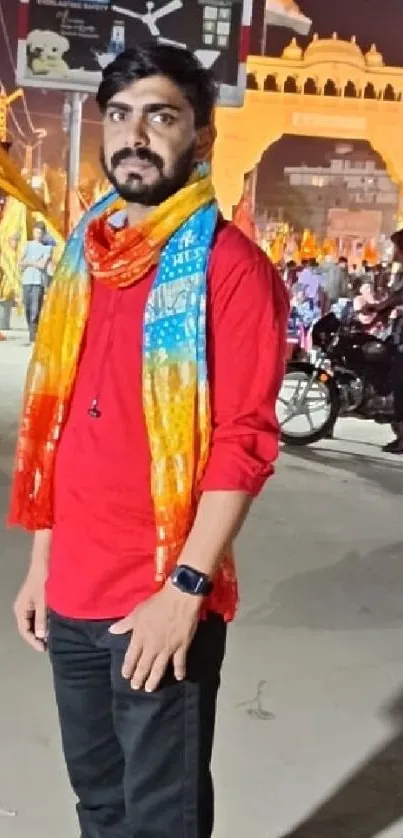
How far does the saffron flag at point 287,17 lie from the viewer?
1197 cm

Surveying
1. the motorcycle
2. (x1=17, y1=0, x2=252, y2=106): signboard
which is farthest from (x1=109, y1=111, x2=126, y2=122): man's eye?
(x1=17, y1=0, x2=252, y2=106): signboard

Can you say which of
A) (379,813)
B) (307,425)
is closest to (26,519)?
(379,813)

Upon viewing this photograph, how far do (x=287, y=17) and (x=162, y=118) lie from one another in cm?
1176

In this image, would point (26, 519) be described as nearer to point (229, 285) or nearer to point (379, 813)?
point (229, 285)

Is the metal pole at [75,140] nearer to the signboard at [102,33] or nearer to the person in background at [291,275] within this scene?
the person in background at [291,275]

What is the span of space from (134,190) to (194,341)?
20 cm

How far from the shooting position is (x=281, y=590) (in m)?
3.10

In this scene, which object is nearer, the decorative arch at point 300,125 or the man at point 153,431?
the man at point 153,431

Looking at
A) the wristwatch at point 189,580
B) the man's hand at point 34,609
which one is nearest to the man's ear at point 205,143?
the wristwatch at point 189,580

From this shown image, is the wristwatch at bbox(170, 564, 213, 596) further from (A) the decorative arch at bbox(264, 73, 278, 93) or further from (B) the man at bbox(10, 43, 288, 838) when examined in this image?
(A) the decorative arch at bbox(264, 73, 278, 93)

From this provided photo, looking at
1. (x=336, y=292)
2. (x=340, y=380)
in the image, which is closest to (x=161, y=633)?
(x=340, y=380)

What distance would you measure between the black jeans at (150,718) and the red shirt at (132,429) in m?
0.05

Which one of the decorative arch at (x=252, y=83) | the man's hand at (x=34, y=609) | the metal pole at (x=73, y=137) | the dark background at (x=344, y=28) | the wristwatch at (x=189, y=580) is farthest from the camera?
the decorative arch at (x=252, y=83)

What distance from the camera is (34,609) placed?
57.9 inches
